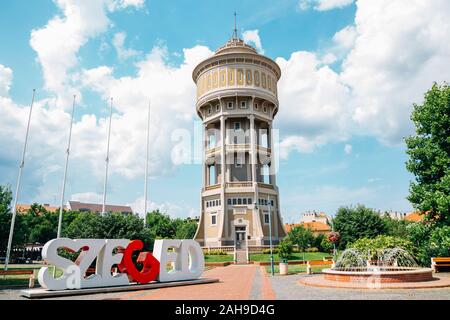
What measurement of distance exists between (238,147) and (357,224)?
22.2 m

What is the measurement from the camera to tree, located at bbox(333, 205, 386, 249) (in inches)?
1662

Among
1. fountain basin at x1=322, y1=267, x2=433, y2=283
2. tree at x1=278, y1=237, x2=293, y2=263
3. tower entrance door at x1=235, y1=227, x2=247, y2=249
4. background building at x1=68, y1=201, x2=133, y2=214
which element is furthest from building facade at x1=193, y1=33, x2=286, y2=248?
background building at x1=68, y1=201, x2=133, y2=214

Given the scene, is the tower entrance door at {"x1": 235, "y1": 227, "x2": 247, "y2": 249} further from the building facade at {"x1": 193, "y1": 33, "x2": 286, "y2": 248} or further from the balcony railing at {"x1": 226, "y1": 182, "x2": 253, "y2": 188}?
the balcony railing at {"x1": 226, "y1": 182, "x2": 253, "y2": 188}

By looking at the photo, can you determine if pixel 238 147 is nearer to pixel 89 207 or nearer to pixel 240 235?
pixel 240 235

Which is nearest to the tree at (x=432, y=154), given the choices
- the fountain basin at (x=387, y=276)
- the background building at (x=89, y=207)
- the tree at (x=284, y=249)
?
the fountain basin at (x=387, y=276)

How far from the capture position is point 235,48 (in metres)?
58.7

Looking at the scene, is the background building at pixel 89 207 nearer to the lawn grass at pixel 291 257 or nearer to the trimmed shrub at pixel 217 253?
the trimmed shrub at pixel 217 253

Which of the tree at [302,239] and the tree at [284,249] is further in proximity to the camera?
the tree at [302,239]

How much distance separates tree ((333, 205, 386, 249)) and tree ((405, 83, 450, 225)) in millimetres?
18319

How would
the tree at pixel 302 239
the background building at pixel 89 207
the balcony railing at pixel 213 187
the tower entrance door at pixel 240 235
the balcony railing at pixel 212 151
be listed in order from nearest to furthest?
the tree at pixel 302 239 → the tower entrance door at pixel 240 235 → the balcony railing at pixel 213 187 → the balcony railing at pixel 212 151 → the background building at pixel 89 207

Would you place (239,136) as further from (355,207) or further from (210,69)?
(355,207)

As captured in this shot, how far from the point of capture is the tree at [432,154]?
2291cm

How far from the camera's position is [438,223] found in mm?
22953
